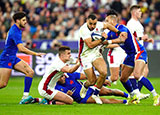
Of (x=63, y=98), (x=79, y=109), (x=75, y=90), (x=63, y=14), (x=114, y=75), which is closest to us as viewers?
(x=79, y=109)

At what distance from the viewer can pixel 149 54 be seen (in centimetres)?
2072

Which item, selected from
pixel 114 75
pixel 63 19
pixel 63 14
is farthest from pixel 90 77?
pixel 63 14

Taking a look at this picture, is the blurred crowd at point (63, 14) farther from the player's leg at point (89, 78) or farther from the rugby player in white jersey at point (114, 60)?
the player's leg at point (89, 78)

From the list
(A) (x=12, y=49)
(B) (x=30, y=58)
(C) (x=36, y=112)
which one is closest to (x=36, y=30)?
(B) (x=30, y=58)

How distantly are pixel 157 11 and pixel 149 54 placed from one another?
382 centimetres

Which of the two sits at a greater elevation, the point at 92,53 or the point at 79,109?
the point at 92,53

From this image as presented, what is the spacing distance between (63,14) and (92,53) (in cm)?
1213

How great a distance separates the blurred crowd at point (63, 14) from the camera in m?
22.4

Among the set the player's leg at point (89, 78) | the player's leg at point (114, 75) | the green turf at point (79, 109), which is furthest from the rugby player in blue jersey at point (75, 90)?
the player's leg at point (114, 75)

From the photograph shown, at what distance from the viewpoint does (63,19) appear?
2331cm

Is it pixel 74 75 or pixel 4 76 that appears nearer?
pixel 4 76

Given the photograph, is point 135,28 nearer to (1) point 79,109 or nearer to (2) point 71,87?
(2) point 71,87

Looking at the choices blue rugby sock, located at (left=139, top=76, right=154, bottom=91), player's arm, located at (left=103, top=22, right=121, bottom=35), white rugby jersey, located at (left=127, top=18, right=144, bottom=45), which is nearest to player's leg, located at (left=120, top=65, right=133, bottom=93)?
blue rugby sock, located at (left=139, top=76, right=154, bottom=91)

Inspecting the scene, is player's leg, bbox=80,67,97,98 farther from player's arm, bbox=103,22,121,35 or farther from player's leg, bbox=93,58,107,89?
player's arm, bbox=103,22,121,35
